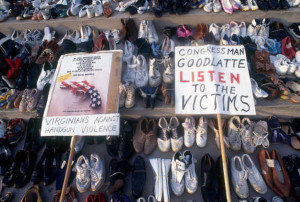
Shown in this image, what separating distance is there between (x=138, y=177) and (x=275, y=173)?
50.5 inches

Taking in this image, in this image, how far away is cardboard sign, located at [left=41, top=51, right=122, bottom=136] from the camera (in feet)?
4.24

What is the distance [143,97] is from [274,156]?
1.43 metres

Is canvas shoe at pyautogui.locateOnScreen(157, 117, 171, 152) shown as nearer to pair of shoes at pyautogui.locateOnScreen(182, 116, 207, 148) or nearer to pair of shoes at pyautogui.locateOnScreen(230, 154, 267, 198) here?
pair of shoes at pyautogui.locateOnScreen(182, 116, 207, 148)

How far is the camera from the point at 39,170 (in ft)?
5.54

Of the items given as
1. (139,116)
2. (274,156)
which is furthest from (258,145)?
(139,116)

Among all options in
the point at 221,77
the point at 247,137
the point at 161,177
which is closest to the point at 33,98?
the point at 161,177

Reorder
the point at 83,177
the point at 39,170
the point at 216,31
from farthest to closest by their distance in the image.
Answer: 1. the point at 216,31
2. the point at 39,170
3. the point at 83,177

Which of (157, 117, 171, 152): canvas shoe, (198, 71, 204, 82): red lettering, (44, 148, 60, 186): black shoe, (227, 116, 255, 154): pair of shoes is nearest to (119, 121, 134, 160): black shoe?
(157, 117, 171, 152): canvas shoe

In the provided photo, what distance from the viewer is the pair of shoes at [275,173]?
1462mm

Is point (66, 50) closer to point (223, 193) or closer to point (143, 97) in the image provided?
point (143, 97)

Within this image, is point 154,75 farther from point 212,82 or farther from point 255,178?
point 255,178

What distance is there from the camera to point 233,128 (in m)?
1.70

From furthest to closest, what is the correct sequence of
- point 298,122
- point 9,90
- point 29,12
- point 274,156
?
1. point 29,12
2. point 9,90
3. point 298,122
4. point 274,156

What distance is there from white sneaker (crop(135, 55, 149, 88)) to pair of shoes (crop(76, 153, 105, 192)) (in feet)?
3.00
